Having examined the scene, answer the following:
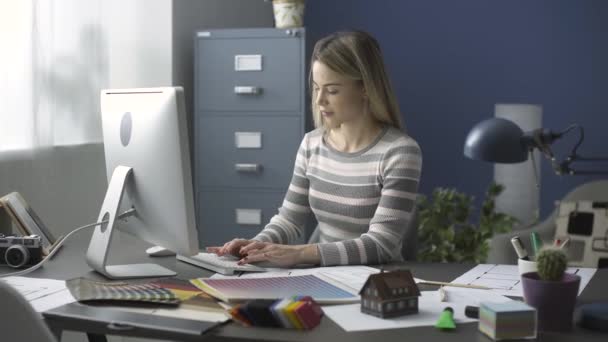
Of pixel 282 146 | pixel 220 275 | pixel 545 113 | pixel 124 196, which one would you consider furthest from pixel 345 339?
pixel 545 113

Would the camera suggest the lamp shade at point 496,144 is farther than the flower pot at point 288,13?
No

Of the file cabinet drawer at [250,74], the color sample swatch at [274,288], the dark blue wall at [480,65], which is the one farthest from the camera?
the dark blue wall at [480,65]

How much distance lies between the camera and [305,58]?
3633mm

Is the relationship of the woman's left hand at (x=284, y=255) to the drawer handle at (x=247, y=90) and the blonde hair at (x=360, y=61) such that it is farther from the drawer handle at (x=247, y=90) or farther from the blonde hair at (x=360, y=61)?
the drawer handle at (x=247, y=90)

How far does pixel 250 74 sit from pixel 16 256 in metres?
1.94

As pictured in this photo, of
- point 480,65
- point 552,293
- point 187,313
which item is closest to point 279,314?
point 187,313

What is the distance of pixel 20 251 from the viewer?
74.2 inches

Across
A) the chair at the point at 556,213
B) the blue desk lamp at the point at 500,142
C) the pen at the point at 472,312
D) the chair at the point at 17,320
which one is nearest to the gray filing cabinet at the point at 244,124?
the chair at the point at 556,213

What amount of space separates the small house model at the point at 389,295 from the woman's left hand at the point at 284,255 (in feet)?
1.45

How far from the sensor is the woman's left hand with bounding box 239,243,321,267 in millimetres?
1846

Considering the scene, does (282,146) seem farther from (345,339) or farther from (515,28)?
(345,339)

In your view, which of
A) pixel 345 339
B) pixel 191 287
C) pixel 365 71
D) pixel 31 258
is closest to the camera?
pixel 345 339

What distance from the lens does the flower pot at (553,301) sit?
131 cm

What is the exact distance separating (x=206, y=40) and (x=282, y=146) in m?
0.60
